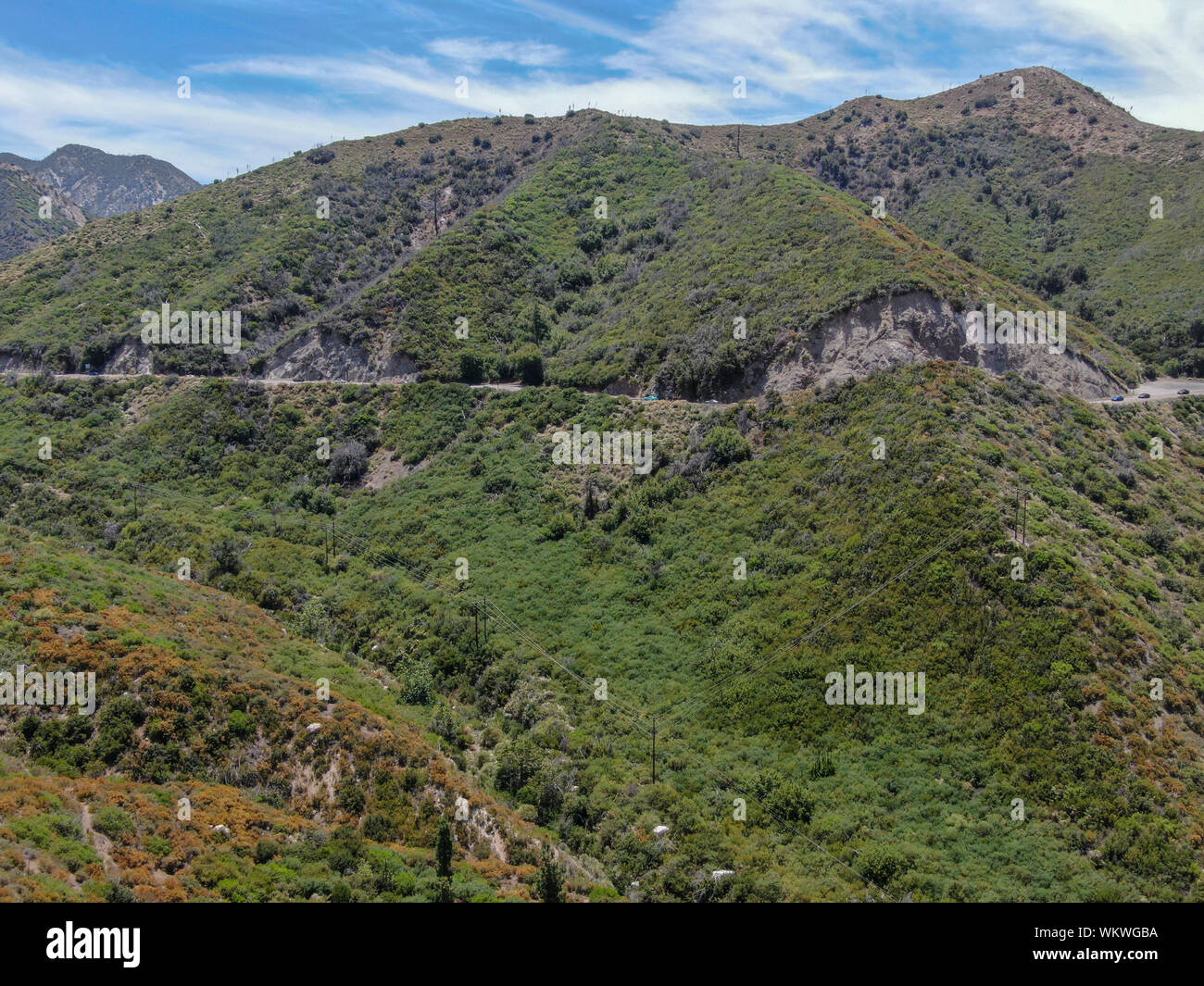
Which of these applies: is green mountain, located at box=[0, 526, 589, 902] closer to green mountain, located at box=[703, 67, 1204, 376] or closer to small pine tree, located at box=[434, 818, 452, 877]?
small pine tree, located at box=[434, 818, 452, 877]

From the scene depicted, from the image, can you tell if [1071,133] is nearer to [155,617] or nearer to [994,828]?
[994,828]

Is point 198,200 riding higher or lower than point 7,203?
lower

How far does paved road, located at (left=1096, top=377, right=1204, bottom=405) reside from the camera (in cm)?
4568

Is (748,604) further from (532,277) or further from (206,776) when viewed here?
(532,277)

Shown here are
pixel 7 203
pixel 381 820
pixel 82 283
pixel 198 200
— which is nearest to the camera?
pixel 381 820

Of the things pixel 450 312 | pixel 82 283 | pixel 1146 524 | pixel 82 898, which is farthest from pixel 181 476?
pixel 1146 524

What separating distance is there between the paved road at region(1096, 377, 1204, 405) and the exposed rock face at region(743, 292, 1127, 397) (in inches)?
223

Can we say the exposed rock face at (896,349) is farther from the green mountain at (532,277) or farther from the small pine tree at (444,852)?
the small pine tree at (444,852)

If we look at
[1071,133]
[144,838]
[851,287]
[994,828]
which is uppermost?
[1071,133]

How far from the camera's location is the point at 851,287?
139 feet

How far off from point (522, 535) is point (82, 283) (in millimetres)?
53643

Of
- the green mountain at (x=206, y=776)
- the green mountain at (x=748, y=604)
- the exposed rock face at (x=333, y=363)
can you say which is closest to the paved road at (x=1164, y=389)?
the green mountain at (x=748, y=604)

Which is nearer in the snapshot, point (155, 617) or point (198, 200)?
point (155, 617)

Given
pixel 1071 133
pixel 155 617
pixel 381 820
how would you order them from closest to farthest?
pixel 381 820
pixel 155 617
pixel 1071 133
